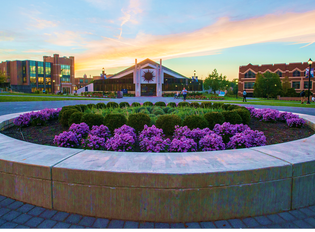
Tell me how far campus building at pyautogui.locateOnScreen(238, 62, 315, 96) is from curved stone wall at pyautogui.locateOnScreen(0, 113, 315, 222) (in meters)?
75.3

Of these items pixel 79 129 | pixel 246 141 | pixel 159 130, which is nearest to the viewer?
pixel 246 141

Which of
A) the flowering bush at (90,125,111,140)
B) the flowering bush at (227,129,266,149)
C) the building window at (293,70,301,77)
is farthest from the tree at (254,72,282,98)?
the flowering bush at (90,125,111,140)

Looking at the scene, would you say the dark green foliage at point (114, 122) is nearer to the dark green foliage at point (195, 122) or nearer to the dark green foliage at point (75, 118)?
the dark green foliage at point (75, 118)

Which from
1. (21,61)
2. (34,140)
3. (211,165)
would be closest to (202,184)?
(211,165)

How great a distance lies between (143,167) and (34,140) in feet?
13.0

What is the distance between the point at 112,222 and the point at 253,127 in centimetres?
604

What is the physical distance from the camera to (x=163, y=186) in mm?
2568

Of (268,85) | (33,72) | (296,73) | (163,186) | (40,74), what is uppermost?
(33,72)

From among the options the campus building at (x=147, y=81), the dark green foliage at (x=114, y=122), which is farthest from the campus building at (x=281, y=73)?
the dark green foliage at (x=114, y=122)

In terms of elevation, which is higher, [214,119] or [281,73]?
[281,73]

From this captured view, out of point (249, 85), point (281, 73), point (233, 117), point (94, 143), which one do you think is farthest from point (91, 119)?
point (281, 73)

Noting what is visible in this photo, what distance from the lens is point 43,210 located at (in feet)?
9.21

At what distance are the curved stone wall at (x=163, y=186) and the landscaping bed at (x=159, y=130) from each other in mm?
1221

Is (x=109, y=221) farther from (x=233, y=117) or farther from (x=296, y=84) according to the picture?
(x=296, y=84)
